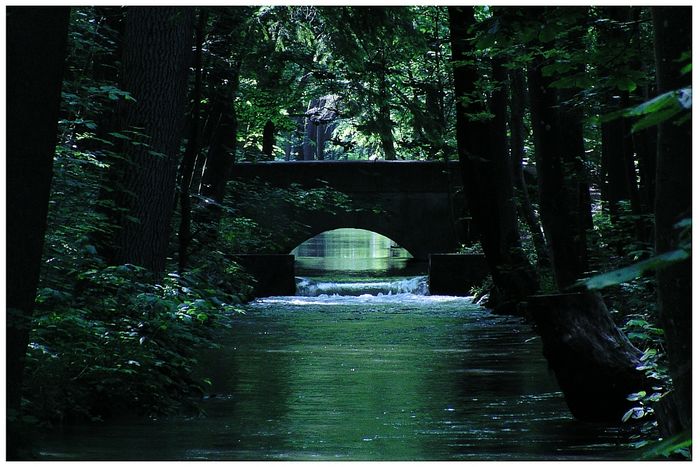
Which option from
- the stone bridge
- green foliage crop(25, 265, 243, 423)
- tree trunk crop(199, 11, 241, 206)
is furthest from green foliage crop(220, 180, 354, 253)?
green foliage crop(25, 265, 243, 423)

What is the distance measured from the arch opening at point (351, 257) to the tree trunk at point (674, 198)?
2434cm

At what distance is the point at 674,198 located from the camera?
4035 millimetres

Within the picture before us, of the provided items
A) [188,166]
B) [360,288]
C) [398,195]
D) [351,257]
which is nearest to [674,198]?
[188,166]

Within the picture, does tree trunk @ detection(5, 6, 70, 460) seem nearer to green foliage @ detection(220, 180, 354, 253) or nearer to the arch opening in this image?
green foliage @ detection(220, 180, 354, 253)

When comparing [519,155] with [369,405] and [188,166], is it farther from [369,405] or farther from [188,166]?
[369,405]

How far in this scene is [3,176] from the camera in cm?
509

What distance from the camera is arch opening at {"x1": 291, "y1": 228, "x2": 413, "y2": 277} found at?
99.9ft

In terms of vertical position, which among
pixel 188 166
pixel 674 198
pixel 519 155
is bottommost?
pixel 674 198

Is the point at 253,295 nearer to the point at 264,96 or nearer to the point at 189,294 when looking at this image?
the point at 264,96

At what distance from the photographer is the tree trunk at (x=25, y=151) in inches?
203

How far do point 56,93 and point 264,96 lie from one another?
1701 cm

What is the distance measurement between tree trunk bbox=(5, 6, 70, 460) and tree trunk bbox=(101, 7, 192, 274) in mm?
4728

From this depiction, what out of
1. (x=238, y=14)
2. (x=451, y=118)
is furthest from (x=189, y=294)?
(x=451, y=118)

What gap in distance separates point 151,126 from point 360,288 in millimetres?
14473
